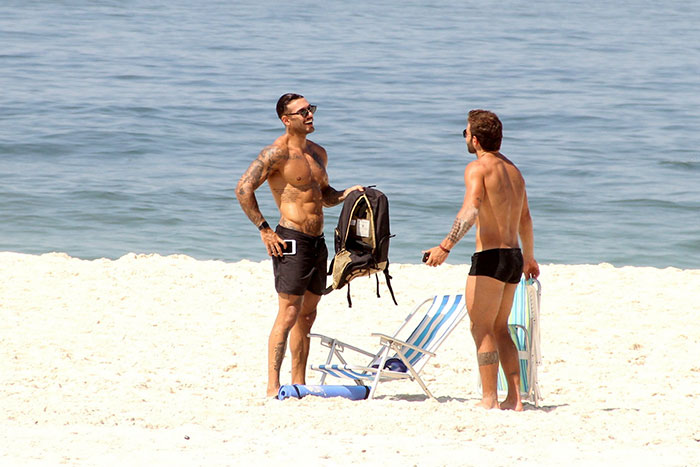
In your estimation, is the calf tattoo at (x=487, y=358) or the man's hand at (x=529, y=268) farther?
the man's hand at (x=529, y=268)

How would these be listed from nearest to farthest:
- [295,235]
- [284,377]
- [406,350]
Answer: [295,235], [406,350], [284,377]

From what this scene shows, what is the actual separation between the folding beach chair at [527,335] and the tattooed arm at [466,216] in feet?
2.42

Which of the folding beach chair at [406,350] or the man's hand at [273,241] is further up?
the man's hand at [273,241]

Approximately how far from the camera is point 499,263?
5.39 meters

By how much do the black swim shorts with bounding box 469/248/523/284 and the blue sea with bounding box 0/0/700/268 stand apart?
24.0ft

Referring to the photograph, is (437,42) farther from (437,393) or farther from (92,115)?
(437,393)

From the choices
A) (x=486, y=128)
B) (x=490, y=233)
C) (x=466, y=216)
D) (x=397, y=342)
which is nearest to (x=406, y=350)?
(x=397, y=342)

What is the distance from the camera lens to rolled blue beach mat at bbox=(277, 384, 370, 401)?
18.6ft

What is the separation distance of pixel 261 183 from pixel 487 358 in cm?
160

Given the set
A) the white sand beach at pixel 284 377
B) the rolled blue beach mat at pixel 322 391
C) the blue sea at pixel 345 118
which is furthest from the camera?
the blue sea at pixel 345 118

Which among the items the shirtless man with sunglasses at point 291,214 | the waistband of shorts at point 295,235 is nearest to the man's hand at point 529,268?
the shirtless man with sunglasses at point 291,214

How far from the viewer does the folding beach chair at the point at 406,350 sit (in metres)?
5.74

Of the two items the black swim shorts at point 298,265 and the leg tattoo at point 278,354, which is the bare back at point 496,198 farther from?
the leg tattoo at point 278,354

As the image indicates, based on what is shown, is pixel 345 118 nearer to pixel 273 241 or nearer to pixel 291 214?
pixel 291 214
